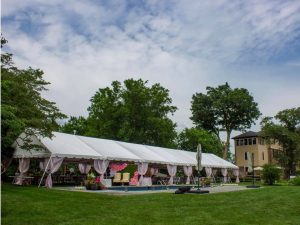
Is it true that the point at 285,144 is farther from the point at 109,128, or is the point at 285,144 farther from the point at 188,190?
the point at 188,190

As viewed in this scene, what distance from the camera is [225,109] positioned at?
5403 cm

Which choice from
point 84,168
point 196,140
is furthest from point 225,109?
point 84,168

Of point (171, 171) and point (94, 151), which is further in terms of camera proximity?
point (171, 171)

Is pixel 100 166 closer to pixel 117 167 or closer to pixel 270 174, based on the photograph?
pixel 117 167

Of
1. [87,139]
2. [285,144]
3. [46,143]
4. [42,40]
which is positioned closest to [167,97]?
[285,144]

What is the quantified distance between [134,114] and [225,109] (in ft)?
46.3

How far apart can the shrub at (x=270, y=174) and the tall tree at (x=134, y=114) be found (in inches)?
796

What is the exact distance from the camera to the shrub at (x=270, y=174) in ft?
93.5

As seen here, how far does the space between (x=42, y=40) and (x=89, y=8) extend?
14.2 feet

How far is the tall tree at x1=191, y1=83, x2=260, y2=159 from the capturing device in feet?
175

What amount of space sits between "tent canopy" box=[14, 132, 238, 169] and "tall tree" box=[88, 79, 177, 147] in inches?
607

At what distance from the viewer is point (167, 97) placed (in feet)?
166

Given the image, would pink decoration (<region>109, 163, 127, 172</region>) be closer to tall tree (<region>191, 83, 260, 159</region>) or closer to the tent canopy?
the tent canopy

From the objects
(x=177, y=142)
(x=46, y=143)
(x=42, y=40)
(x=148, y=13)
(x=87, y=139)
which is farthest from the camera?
(x=177, y=142)
